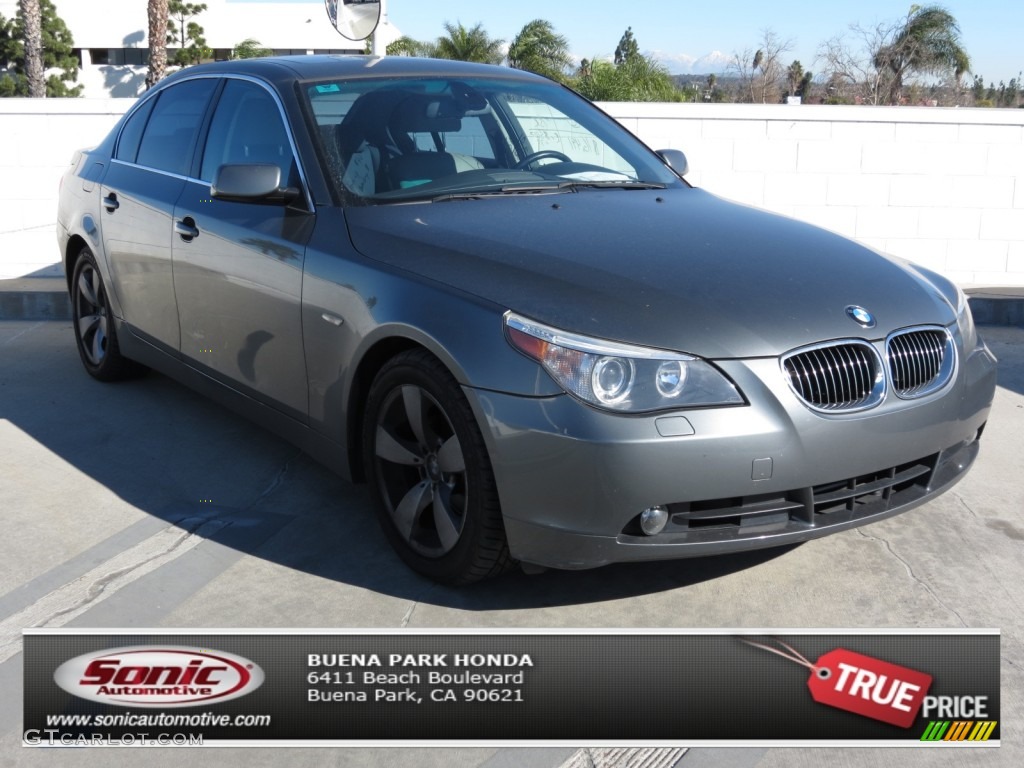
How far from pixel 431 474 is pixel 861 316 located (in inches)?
53.7

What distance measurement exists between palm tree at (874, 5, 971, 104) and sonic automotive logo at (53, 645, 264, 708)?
31.5 meters

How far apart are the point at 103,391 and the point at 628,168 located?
3.03 metres

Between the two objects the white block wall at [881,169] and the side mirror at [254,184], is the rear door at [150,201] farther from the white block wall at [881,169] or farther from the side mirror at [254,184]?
the white block wall at [881,169]

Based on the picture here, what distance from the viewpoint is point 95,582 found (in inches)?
143

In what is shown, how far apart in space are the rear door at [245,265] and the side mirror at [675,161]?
1766mm

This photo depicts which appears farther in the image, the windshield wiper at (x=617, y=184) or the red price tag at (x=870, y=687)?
the windshield wiper at (x=617, y=184)

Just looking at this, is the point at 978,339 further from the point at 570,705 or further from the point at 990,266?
the point at 990,266

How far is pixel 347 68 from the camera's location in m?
4.46

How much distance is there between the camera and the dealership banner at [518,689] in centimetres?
273

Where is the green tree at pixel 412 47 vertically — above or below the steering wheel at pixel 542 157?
above

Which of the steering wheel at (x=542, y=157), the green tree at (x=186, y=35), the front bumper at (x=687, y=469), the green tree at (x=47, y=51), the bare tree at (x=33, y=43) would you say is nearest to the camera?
the front bumper at (x=687, y=469)

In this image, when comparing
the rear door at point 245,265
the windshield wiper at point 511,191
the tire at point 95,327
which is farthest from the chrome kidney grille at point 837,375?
the tire at point 95,327

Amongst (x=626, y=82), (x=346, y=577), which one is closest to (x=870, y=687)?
(x=346, y=577)

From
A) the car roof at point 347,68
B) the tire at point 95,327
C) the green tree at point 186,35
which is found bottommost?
the tire at point 95,327
